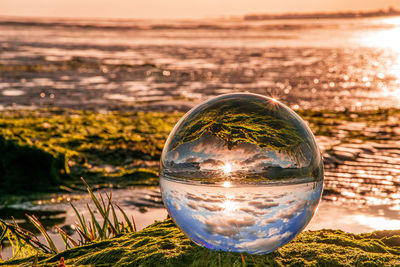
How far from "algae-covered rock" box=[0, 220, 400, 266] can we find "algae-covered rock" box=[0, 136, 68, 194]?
12.0 feet

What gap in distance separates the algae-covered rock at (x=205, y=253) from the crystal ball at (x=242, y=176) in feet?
0.35

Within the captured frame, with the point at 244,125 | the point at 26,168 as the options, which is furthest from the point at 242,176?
the point at 26,168

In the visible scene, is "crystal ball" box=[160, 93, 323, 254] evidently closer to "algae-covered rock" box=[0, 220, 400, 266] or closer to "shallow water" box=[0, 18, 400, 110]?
"algae-covered rock" box=[0, 220, 400, 266]

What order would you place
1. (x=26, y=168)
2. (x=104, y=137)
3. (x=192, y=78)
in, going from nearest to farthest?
(x=26, y=168) → (x=104, y=137) → (x=192, y=78)

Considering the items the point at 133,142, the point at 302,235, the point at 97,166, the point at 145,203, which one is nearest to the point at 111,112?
the point at 133,142

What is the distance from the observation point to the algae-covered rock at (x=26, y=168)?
7.13 meters

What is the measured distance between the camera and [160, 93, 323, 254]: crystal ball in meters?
3.06

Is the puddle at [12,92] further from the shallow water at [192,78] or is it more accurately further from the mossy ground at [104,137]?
the mossy ground at [104,137]

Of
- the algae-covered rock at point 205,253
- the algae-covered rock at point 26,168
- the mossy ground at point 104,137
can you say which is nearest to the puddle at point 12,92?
the mossy ground at point 104,137

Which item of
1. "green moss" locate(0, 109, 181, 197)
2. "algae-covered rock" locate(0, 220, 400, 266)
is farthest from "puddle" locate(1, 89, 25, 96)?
"algae-covered rock" locate(0, 220, 400, 266)

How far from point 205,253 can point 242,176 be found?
1.97ft

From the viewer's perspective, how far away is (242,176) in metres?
3.06

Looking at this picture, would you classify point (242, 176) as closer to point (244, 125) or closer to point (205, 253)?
point (244, 125)

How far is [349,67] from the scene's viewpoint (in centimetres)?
2591
